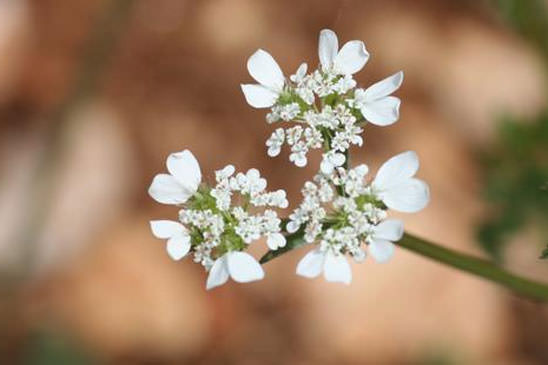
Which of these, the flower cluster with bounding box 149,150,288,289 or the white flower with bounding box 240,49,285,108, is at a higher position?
the white flower with bounding box 240,49,285,108

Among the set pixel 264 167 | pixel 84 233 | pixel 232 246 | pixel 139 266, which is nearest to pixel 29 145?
pixel 84 233

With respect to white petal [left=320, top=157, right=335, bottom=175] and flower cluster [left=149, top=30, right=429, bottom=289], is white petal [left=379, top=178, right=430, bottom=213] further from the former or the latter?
white petal [left=320, top=157, right=335, bottom=175]

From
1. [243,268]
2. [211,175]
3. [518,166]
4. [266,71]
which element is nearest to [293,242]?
[243,268]

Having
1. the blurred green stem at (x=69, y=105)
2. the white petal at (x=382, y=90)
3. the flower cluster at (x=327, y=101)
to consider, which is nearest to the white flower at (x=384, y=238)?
the flower cluster at (x=327, y=101)

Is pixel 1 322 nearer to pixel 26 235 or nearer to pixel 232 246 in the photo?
pixel 26 235

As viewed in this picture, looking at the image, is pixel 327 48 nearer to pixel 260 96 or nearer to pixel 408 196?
pixel 260 96

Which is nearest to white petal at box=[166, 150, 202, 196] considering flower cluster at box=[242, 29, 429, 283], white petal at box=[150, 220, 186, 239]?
white petal at box=[150, 220, 186, 239]

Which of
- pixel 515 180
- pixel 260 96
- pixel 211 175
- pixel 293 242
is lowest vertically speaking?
pixel 293 242
